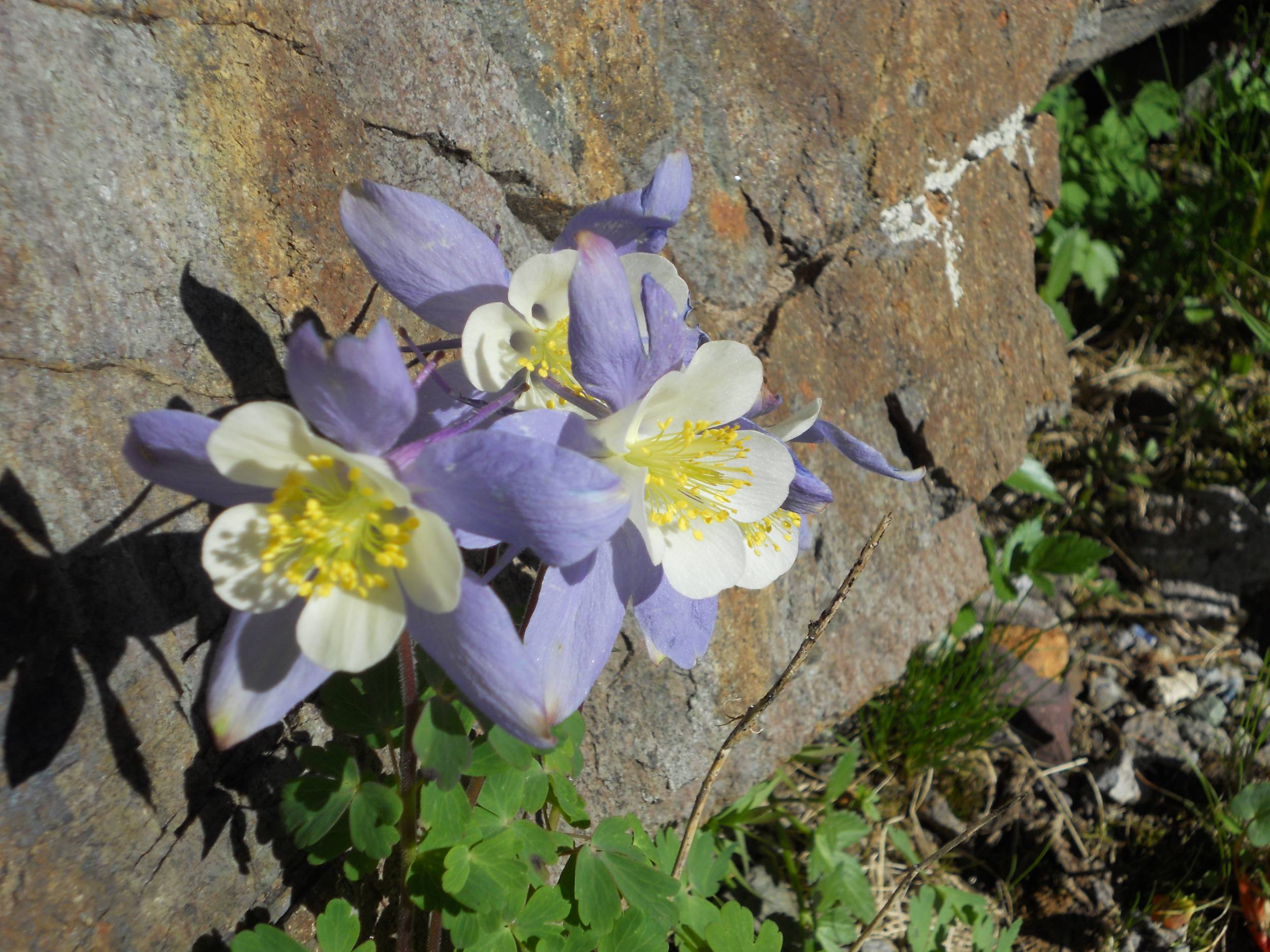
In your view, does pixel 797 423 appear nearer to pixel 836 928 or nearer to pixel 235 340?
pixel 235 340

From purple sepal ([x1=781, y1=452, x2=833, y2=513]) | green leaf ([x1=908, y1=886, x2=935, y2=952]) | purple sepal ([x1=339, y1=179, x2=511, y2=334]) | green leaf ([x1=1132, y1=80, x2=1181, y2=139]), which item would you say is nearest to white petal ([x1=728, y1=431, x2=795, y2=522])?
purple sepal ([x1=781, y1=452, x2=833, y2=513])

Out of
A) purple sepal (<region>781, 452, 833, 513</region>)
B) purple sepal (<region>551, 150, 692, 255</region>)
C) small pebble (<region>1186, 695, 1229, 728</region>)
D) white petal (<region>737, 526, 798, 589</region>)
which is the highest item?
purple sepal (<region>551, 150, 692, 255</region>)

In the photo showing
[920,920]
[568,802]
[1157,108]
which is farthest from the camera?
[1157,108]

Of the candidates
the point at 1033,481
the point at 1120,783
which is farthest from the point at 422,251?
the point at 1120,783

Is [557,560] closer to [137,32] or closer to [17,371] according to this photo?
[17,371]

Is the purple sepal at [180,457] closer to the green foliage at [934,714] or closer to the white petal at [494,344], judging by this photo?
the white petal at [494,344]

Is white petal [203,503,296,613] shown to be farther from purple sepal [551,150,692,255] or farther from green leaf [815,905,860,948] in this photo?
green leaf [815,905,860,948]
